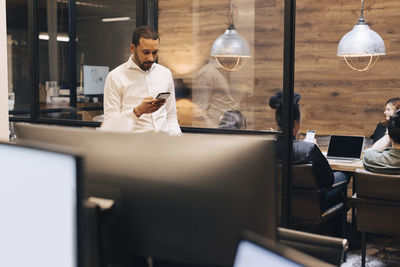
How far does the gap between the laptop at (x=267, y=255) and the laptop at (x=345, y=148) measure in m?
3.91

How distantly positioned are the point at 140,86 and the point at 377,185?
1.78 metres

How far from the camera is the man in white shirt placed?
3131mm

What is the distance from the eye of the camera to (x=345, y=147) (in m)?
4.70

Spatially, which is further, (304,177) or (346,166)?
(346,166)

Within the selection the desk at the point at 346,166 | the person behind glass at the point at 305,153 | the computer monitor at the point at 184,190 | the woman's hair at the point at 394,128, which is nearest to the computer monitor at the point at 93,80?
the person behind glass at the point at 305,153

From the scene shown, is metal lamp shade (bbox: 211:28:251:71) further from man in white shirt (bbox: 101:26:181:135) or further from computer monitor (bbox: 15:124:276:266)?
computer monitor (bbox: 15:124:276:266)

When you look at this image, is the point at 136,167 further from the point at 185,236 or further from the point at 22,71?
the point at 22,71

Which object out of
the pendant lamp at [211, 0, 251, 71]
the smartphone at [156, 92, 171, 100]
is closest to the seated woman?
the pendant lamp at [211, 0, 251, 71]

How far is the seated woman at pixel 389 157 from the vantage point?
3578 millimetres

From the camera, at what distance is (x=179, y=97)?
3908mm

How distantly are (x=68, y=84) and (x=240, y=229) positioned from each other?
398 cm

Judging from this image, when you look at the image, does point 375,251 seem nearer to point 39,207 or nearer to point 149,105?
point 149,105

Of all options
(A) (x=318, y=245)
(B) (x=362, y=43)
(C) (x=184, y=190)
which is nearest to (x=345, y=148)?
(B) (x=362, y=43)

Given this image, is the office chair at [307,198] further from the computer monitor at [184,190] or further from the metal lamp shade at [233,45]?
the computer monitor at [184,190]
